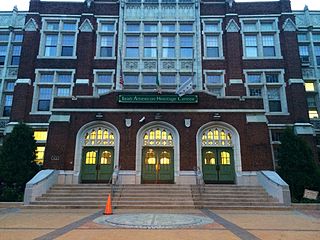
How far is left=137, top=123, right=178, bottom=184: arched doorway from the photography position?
736 inches

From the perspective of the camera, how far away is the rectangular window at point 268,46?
24453mm

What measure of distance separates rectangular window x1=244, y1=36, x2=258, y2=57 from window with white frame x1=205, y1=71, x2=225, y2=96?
3568 mm

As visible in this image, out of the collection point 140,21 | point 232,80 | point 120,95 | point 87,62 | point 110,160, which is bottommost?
point 110,160

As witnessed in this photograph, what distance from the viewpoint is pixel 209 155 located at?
62.7ft

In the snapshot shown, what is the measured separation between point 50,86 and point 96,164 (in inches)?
375

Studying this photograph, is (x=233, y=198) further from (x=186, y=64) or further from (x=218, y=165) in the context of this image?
(x=186, y=64)

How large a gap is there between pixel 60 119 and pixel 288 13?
22788mm

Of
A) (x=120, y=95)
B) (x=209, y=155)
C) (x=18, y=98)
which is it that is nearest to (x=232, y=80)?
(x=209, y=155)

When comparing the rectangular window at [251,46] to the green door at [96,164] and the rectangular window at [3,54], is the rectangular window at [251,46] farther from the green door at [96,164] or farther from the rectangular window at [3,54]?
the rectangular window at [3,54]

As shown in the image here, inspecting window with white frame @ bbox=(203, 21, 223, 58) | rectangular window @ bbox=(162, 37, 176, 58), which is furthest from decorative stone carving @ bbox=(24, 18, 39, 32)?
window with white frame @ bbox=(203, 21, 223, 58)

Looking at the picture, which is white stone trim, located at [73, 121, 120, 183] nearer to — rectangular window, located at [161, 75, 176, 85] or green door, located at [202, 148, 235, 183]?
green door, located at [202, 148, 235, 183]

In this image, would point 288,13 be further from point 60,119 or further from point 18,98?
point 18,98

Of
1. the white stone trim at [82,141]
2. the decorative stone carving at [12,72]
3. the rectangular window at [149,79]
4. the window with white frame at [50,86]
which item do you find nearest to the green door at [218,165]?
the white stone trim at [82,141]

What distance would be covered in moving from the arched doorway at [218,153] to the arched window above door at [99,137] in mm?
6614
